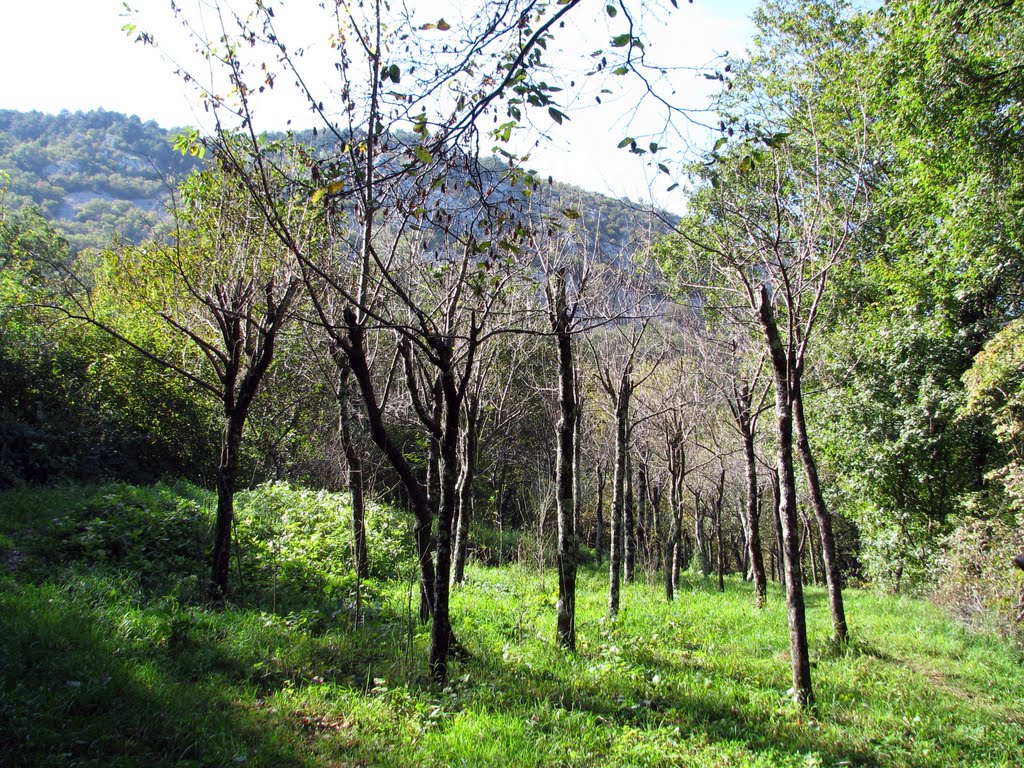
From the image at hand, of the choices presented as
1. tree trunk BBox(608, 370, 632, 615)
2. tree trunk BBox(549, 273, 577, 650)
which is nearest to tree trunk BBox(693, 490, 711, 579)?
tree trunk BBox(608, 370, 632, 615)

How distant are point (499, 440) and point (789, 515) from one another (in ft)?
47.4

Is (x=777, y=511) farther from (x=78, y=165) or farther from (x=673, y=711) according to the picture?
(x=78, y=165)

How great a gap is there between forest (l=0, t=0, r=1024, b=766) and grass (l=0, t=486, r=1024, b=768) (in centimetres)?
4

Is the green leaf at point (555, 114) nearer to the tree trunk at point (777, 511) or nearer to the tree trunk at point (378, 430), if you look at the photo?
the tree trunk at point (378, 430)

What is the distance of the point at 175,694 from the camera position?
14.5 ft

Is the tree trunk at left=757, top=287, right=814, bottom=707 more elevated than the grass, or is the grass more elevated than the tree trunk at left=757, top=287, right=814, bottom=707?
the tree trunk at left=757, top=287, right=814, bottom=707

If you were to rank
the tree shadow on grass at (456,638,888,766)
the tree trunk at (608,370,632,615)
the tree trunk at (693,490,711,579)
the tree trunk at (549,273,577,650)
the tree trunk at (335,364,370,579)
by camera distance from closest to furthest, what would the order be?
the tree shadow on grass at (456,638,888,766)
the tree trunk at (549,273,577,650)
the tree trunk at (335,364,370,579)
the tree trunk at (608,370,632,615)
the tree trunk at (693,490,711,579)

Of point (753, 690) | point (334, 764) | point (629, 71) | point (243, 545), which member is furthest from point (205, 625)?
point (629, 71)

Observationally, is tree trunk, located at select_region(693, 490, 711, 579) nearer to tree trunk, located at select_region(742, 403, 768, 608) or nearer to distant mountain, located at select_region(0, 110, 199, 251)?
tree trunk, located at select_region(742, 403, 768, 608)

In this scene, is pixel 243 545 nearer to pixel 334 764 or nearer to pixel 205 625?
pixel 205 625

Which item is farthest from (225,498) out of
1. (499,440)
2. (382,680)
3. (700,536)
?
(700,536)

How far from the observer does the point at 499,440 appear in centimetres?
1998

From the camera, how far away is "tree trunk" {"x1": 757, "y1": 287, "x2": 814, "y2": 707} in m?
5.61

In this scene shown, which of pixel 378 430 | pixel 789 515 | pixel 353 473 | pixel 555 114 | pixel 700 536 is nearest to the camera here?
pixel 555 114
